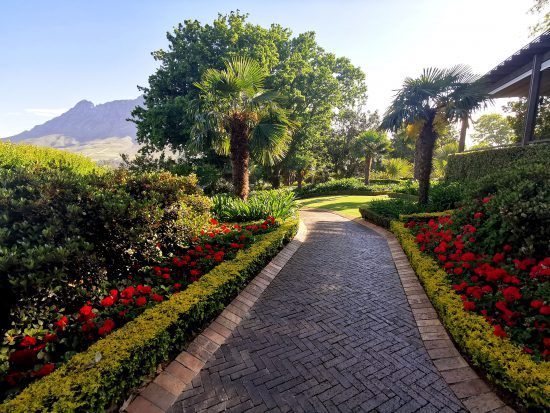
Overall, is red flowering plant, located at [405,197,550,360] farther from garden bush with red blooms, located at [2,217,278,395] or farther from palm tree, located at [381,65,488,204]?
palm tree, located at [381,65,488,204]

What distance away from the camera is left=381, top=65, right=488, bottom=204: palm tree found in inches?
440

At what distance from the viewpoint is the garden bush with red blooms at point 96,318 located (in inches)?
116

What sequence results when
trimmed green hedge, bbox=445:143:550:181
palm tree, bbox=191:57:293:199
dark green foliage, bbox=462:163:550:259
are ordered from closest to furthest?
1. dark green foliage, bbox=462:163:550:259
2. trimmed green hedge, bbox=445:143:550:181
3. palm tree, bbox=191:57:293:199

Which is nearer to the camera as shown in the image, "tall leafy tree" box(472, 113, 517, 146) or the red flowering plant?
the red flowering plant

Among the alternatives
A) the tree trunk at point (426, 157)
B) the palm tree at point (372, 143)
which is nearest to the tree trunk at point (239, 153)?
the tree trunk at point (426, 157)

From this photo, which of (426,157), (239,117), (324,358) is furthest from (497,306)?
(426,157)

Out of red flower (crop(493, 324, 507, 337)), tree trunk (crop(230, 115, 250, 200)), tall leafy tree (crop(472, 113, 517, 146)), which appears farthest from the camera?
tall leafy tree (crop(472, 113, 517, 146))

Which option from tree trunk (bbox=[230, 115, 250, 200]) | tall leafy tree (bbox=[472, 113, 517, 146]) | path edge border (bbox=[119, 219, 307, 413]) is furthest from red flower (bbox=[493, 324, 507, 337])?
tall leafy tree (bbox=[472, 113, 517, 146])

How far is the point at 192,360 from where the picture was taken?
372 cm

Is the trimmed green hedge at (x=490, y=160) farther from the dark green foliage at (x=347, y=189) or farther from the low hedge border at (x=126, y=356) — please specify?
the low hedge border at (x=126, y=356)

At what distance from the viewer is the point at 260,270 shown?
21.9ft

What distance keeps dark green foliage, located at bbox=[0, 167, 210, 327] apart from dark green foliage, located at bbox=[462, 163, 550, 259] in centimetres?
628

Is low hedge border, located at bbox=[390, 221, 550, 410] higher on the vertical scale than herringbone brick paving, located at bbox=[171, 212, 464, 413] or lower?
higher

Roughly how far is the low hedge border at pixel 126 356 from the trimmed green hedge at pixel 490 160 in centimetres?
907
